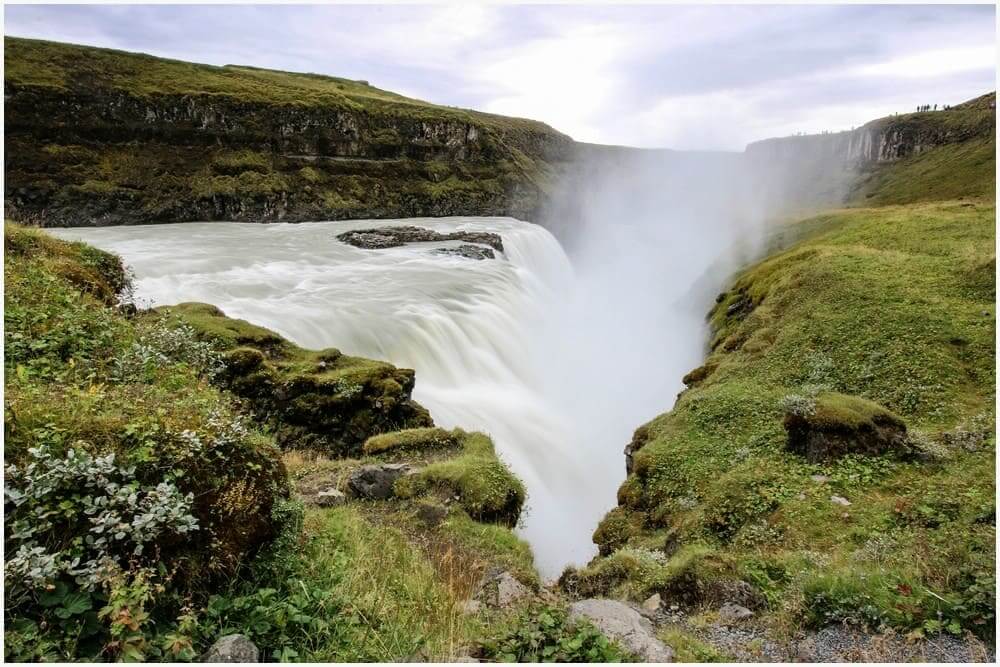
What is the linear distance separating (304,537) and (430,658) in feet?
7.93

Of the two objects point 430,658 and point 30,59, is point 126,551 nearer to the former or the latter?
point 430,658

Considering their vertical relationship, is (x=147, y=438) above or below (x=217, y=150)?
below

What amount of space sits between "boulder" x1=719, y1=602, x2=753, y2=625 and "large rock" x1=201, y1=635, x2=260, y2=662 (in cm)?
531

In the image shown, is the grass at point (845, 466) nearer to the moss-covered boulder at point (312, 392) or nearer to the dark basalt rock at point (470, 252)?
the moss-covered boulder at point (312, 392)

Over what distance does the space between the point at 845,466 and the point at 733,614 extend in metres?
5.46

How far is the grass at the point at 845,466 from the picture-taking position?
20.7 feet

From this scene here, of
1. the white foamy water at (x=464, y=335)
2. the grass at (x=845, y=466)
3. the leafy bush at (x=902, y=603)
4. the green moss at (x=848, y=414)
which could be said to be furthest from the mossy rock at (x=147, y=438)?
the green moss at (x=848, y=414)

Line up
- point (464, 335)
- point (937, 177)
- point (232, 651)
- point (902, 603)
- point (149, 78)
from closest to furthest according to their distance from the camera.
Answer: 1. point (232, 651)
2. point (902, 603)
3. point (464, 335)
4. point (149, 78)
5. point (937, 177)

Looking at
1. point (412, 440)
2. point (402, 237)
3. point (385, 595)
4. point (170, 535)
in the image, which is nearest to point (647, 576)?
point (385, 595)

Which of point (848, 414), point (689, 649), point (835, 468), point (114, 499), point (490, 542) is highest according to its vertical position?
point (114, 499)

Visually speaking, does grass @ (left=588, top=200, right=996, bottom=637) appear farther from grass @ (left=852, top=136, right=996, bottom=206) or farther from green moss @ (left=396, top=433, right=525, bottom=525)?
grass @ (left=852, top=136, right=996, bottom=206)

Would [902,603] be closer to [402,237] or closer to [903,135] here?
[402,237]

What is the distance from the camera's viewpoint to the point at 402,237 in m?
49.7

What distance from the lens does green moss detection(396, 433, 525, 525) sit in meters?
10.4
